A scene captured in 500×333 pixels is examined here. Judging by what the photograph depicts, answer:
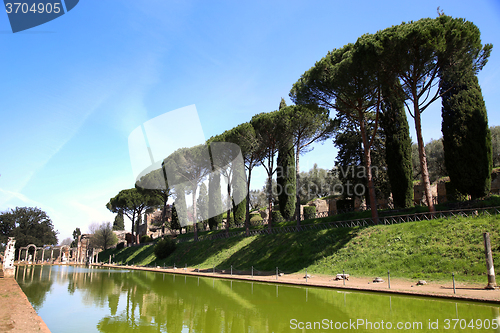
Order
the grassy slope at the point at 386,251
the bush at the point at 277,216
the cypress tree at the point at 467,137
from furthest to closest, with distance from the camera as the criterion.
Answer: the bush at the point at 277,216
the cypress tree at the point at 467,137
the grassy slope at the point at 386,251

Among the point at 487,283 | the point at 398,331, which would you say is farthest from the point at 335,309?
the point at 487,283

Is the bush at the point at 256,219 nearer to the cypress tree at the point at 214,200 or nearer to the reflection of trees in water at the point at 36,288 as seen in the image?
the cypress tree at the point at 214,200

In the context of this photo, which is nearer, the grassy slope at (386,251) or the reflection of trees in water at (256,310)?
the reflection of trees in water at (256,310)

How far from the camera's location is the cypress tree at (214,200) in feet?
129

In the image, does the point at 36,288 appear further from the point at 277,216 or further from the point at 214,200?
the point at 214,200

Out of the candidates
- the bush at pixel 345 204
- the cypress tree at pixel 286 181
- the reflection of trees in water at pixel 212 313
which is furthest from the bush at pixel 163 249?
the reflection of trees in water at pixel 212 313

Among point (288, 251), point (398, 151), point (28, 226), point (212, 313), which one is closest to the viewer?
point (212, 313)

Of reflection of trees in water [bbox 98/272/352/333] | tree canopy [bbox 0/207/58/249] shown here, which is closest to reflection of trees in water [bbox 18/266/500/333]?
reflection of trees in water [bbox 98/272/352/333]

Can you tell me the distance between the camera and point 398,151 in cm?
2278

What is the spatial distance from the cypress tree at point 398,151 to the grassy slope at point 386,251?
5.54m

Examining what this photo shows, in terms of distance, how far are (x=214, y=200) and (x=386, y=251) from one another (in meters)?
27.7

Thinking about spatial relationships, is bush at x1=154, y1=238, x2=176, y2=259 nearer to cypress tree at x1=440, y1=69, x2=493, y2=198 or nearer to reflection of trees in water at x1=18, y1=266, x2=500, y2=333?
reflection of trees in water at x1=18, y1=266, x2=500, y2=333

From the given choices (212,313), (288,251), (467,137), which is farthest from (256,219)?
(212,313)

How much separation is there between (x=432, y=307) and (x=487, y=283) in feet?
13.8
